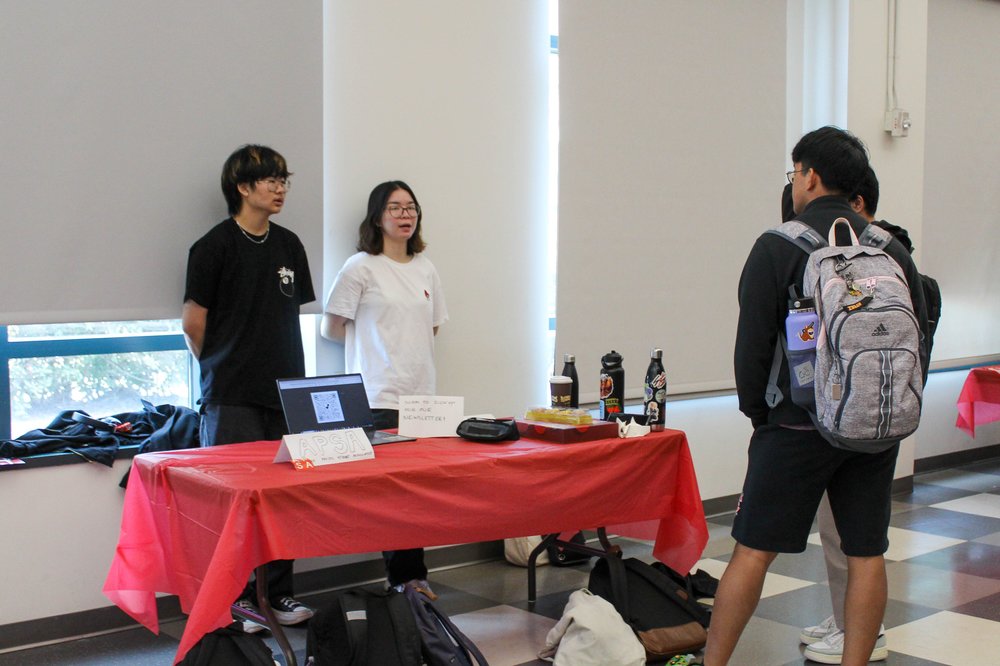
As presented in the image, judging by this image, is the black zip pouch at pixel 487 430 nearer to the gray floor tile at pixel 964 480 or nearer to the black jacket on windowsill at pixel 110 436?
the black jacket on windowsill at pixel 110 436

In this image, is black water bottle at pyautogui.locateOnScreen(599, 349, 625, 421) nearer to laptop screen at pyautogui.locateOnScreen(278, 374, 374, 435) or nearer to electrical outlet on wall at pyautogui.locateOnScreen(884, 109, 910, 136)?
laptop screen at pyautogui.locateOnScreen(278, 374, 374, 435)

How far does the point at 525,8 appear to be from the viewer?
4051mm

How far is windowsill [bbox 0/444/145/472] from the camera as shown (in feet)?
9.83

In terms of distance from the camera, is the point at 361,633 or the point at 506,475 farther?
the point at 506,475

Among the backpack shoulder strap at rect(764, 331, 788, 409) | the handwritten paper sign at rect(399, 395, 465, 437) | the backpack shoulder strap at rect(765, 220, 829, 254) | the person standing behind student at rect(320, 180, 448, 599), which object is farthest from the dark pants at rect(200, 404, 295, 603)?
the backpack shoulder strap at rect(765, 220, 829, 254)

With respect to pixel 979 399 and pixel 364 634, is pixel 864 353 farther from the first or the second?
pixel 979 399

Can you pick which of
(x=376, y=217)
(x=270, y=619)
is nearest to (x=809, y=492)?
(x=270, y=619)

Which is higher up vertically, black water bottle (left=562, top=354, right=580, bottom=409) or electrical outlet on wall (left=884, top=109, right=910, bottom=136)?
electrical outlet on wall (left=884, top=109, right=910, bottom=136)

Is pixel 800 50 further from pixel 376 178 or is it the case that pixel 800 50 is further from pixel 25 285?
pixel 25 285

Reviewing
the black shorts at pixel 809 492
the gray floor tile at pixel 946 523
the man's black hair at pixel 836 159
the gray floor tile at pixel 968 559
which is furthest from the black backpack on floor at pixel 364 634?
the gray floor tile at pixel 946 523

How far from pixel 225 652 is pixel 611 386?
144 cm

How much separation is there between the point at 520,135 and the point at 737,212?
1358 mm

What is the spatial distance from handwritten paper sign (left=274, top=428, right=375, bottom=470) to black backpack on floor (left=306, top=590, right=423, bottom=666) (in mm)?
353

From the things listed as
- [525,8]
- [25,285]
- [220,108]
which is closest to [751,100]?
[525,8]
